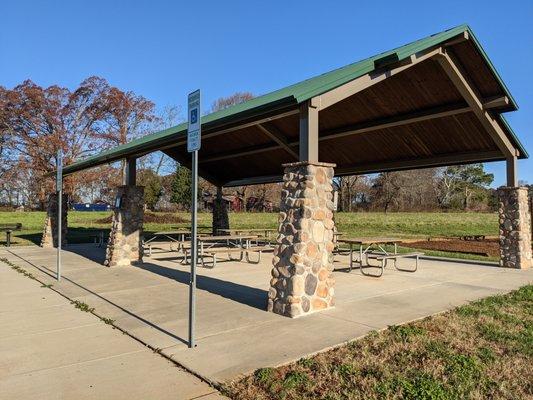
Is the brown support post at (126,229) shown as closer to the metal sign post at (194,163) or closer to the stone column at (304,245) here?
the stone column at (304,245)

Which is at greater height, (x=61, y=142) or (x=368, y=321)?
(x=61, y=142)

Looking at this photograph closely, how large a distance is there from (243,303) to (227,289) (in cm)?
125

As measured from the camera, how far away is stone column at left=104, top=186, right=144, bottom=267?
11188 millimetres

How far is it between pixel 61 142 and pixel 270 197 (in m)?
20.8

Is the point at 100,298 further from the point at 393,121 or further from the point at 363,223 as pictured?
the point at 363,223

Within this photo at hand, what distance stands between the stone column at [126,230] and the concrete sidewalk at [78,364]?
4.74m

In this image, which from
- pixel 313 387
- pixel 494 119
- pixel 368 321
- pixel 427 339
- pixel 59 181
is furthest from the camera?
pixel 494 119

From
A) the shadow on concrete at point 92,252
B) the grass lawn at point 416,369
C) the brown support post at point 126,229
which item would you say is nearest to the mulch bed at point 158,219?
the shadow on concrete at point 92,252

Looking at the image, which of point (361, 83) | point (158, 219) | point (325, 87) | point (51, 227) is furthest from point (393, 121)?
point (158, 219)

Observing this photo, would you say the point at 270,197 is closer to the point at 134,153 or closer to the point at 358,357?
the point at 134,153

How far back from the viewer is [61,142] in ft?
126

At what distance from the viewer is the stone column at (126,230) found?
1119cm

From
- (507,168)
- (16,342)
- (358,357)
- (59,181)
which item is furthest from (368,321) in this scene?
(507,168)

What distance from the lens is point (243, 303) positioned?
6.93m
